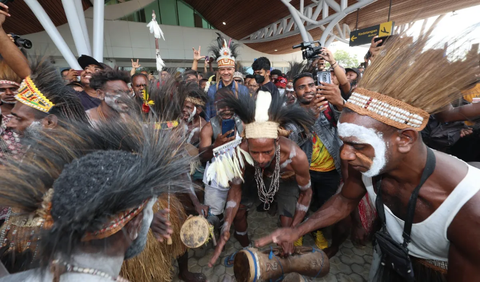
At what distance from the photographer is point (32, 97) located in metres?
1.82

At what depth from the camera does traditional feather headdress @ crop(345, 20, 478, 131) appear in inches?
42.1

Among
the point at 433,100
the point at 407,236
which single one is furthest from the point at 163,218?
the point at 433,100

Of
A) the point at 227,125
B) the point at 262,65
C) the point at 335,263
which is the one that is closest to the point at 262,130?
the point at 227,125

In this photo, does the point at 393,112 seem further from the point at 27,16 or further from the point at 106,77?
the point at 27,16

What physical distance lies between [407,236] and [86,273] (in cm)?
173

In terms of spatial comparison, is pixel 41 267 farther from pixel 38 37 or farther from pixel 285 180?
pixel 38 37

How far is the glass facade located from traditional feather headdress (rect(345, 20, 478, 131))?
1907 cm

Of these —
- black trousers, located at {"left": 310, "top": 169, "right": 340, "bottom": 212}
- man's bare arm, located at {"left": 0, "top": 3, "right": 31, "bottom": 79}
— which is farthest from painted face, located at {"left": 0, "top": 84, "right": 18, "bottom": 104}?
black trousers, located at {"left": 310, "top": 169, "right": 340, "bottom": 212}

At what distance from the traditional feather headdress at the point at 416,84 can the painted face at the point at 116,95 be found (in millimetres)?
2673

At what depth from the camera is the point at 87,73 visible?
448cm

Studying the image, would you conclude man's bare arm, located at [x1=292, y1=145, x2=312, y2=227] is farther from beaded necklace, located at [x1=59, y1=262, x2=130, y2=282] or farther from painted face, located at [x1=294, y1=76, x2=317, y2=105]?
beaded necklace, located at [x1=59, y1=262, x2=130, y2=282]

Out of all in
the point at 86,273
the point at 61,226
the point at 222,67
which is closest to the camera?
the point at 61,226

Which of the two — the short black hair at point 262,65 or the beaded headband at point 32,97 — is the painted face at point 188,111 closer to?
the beaded headband at point 32,97

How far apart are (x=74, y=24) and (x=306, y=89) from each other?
367 inches
